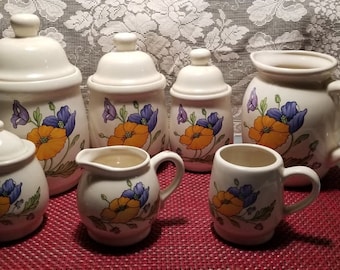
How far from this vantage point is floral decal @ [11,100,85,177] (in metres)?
0.64

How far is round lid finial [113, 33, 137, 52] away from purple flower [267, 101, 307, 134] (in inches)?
10.1

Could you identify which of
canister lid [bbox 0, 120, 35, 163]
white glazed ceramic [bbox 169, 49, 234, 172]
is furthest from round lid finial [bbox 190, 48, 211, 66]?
canister lid [bbox 0, 120, 35, 163]

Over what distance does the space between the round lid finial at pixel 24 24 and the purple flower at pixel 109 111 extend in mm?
155

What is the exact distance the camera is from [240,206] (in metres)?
0.55

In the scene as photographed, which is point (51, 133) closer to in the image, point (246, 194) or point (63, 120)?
point (63, 120)

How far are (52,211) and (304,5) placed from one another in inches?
23.4

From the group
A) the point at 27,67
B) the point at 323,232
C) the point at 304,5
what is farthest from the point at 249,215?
the point at 304,5

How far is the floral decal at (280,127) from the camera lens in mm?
665

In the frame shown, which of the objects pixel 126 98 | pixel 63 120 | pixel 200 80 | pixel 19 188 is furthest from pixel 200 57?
pixel 19 188

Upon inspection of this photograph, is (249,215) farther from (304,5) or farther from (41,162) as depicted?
(304,5)

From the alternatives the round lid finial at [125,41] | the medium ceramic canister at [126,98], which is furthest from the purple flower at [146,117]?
the round lid finial at [125,41]

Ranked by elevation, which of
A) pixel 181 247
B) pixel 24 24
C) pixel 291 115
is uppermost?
pixel 24 24

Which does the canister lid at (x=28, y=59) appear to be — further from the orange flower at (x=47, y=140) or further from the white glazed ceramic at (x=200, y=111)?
the white glazed ceramic at (x=200, y=111)

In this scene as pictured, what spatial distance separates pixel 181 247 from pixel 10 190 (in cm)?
23
